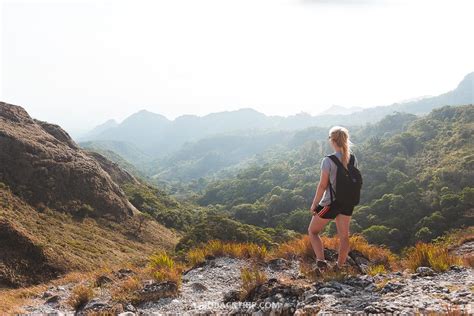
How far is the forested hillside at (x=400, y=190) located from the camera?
175ft

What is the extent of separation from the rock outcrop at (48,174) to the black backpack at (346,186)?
36838 mm

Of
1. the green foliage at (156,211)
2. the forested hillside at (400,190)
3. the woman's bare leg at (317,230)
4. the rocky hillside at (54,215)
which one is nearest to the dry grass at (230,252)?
the woman's bare leg at (317,230)

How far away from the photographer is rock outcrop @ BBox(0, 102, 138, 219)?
123ft

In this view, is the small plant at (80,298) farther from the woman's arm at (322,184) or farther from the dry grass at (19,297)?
the woman's arm at (322,184)

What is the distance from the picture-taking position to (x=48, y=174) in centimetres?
4028

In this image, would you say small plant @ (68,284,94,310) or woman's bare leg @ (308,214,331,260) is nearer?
woman's bare leg @ (308,214,331,260)

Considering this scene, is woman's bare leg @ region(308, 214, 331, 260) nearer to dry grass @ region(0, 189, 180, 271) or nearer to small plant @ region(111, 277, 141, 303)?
small plant @ region(111, 277, 141, 303)

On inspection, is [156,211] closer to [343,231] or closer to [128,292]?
[128,292]

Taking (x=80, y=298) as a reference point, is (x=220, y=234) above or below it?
below

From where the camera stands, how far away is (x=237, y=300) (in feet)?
21.4

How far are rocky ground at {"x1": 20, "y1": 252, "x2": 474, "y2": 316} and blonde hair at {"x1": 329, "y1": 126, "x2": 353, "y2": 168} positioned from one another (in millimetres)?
2099

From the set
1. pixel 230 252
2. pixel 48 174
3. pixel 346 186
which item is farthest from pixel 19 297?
pixel 48 174

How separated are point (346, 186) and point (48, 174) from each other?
41328mm

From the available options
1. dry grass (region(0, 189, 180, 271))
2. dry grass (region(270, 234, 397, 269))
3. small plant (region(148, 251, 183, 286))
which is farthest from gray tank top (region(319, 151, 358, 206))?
dry grass (region(0, 189, 180, 271))
